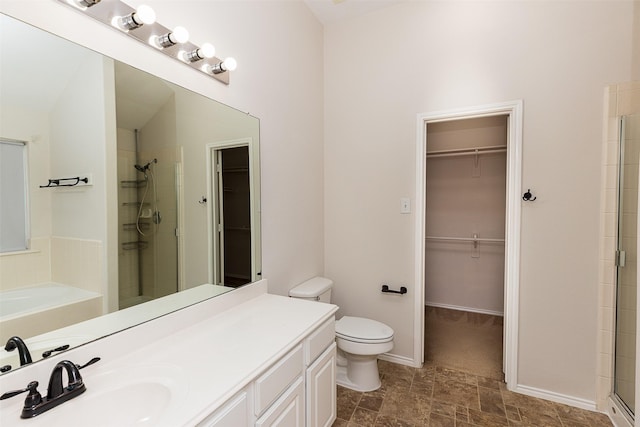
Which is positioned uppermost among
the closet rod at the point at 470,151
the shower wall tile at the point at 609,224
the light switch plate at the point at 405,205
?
the closet rod at the point at 470,151

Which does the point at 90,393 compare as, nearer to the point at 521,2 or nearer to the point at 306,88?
the point at 306,88

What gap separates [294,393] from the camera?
1316 millimetres

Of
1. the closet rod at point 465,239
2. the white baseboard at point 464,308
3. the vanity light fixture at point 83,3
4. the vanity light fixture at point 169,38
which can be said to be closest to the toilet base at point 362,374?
the white baseboard at point 464,308

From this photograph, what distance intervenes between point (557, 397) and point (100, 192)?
3004 millimetres

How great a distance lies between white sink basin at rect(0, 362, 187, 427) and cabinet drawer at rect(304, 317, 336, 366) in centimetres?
Answer: 61

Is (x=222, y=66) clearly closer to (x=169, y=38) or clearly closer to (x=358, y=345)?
(x=169, y=38)

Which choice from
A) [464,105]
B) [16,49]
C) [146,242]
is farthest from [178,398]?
[464,105]

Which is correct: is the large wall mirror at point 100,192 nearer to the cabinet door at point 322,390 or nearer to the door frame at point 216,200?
the door frame at point 216,200

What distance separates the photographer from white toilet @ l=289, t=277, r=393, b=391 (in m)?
2.11

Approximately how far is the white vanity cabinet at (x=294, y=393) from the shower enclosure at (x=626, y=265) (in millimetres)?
1791

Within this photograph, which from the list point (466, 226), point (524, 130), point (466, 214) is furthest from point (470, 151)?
point (524, 130)

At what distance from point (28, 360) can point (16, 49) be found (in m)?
0.93

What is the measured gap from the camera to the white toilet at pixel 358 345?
2.11 metres

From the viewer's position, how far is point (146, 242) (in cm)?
131
